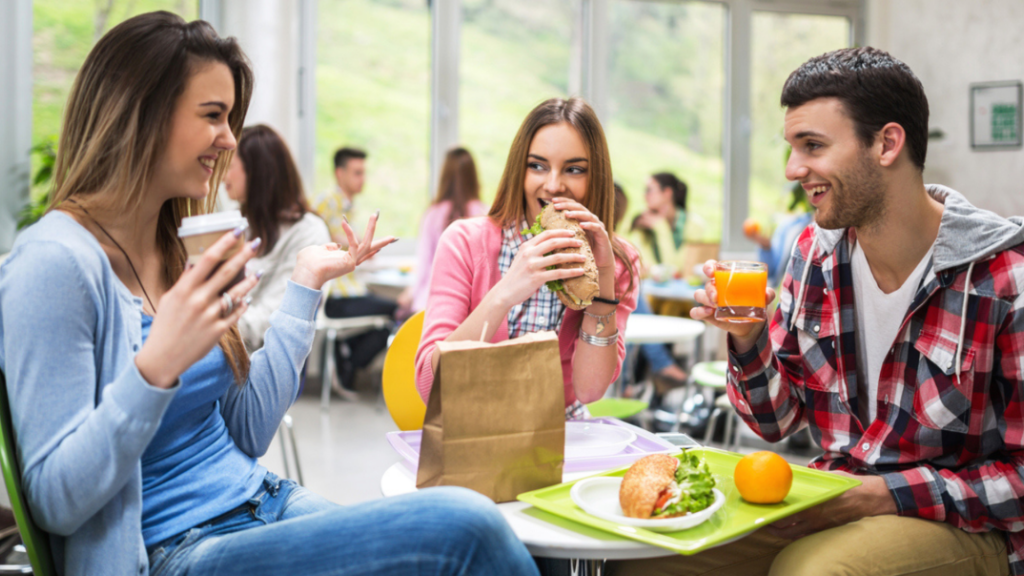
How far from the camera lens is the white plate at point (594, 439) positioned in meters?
1.50

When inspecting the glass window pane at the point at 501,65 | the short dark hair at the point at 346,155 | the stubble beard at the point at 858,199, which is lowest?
the stubble beard at the point at 858,199

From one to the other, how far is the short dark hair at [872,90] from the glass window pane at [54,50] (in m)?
4.16

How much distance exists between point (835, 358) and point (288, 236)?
242 centimetres

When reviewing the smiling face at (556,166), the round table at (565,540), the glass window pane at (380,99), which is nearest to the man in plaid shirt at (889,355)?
the round table at (565,540)

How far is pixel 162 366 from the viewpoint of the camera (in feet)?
3.54

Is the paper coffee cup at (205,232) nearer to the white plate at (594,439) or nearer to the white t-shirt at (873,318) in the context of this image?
the white plate at (594,439)

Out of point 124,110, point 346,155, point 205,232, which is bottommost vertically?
point 205,232

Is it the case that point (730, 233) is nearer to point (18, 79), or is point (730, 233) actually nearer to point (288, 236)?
point (288, 236)

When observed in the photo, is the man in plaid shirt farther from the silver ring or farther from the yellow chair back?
the silver ring

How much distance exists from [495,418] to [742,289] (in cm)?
56

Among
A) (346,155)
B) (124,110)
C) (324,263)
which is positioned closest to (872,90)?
(324,263)

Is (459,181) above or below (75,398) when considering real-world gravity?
above

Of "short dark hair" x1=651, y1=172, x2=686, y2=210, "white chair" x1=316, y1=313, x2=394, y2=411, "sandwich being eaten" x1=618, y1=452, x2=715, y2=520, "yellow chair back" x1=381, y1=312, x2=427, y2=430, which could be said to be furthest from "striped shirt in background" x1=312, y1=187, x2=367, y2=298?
"sandwich being eaten" x1=618, y1=452, x2=715, y2=520

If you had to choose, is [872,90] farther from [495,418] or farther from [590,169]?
[495,418]
